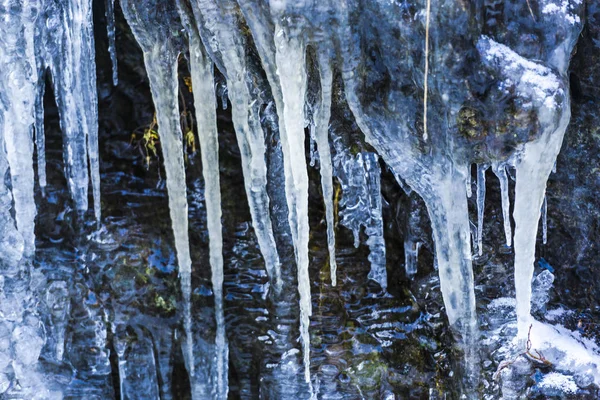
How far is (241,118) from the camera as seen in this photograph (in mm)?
3533

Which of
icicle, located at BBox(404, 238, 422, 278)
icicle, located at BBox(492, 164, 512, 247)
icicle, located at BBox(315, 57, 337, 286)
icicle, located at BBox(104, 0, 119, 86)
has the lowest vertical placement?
icicle, located at BBox(404, 238, 422, 278)

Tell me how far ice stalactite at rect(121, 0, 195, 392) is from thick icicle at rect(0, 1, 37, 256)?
1.44 ft

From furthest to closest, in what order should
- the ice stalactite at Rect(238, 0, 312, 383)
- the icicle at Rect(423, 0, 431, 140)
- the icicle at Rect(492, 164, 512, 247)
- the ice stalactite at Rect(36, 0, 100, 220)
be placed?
the ice stalactite at Rect(36, 0, 100, 220)
the icicle at Rect(492, 164, 512, 247)
the ice stalactite at Rect(238, 0, 312, 383)
the icicle at Rect(423, 0, 431, 140)

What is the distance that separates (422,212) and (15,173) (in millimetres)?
1957

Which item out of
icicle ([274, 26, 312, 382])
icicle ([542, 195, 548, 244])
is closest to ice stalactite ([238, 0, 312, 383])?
icicle ([274, 26, 312, 382])

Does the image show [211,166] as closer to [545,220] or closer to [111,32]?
[111,32]

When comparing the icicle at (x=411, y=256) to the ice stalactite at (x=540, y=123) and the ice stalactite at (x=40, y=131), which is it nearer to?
the ice stalactite at (x=540, y=123)

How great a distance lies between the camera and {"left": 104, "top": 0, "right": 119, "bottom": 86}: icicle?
3.79 metres

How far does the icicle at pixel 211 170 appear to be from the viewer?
11.5 ft

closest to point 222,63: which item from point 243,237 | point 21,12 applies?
point 21,12

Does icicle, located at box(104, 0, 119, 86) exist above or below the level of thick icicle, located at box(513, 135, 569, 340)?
above

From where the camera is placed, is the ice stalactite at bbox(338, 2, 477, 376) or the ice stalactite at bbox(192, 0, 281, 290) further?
the ice stalactite at bbox(192, 0, 281, 290)

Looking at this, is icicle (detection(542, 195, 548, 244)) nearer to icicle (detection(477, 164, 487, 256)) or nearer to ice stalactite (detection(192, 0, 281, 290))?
icicle (detection(477, 164, 487, 256))

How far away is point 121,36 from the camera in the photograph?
13.5 feet
